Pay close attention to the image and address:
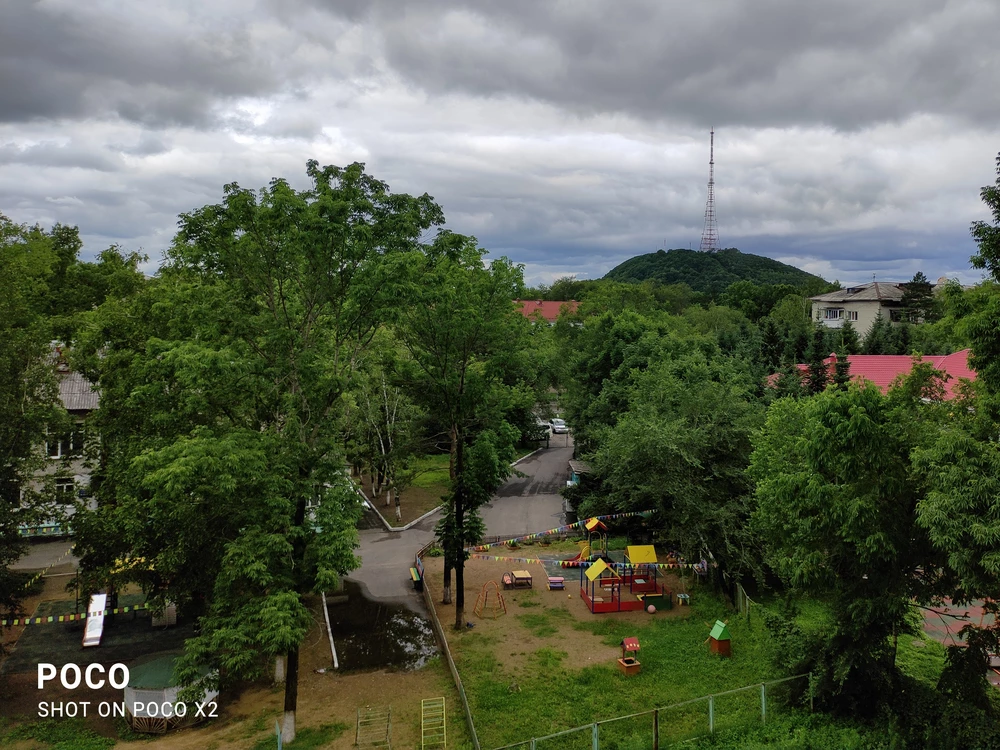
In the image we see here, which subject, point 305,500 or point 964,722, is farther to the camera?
point 305,500

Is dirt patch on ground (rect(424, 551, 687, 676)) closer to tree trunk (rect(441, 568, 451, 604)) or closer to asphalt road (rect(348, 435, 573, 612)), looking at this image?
tree trunk (rect(441, 568, 451, 604))

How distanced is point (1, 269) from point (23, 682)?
10452 mm

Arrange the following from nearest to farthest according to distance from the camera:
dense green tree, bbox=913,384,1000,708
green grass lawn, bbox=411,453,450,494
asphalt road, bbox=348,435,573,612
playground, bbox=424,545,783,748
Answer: dense green tree, bbox=913,384,1000,708 → playground, bbox=424,545,783,748 → asphalt road, bbox=348,435,573,612 → green grass lawn, bbox=411,453,450,494

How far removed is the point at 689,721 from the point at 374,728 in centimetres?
670

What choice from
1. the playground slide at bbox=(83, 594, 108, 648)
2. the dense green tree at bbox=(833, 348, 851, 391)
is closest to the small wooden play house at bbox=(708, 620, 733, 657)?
the playground slide at bbox=(83, 594, 108, 648)

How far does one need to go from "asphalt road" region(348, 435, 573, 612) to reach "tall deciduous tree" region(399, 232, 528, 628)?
398 cm

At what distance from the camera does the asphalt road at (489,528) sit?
22500mm

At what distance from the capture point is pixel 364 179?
47.3 feet

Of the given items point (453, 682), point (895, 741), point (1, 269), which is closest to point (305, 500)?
point (453, 682)

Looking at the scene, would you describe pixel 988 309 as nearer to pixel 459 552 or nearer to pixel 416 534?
pixel 459 552

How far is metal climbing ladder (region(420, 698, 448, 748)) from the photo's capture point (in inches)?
508

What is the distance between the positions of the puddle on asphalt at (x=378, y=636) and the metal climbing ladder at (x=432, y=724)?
2207 mm

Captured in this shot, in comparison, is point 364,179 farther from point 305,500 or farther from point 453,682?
point 453,682

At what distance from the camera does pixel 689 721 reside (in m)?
13.2
